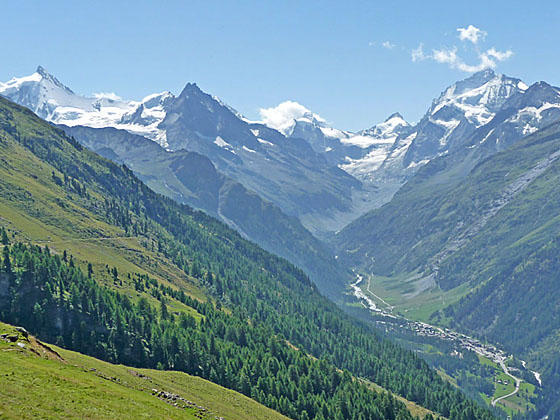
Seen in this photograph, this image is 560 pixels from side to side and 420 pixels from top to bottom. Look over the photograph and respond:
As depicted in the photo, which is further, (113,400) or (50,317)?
(50,317)

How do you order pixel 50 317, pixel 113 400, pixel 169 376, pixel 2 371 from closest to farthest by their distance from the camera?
pixel 2 371
pixel 113 400
pixel 169 376
pixel 50 317

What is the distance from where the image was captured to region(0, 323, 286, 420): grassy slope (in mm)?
69750

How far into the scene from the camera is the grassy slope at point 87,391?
69750 mm

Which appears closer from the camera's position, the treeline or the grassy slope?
the grassy slope

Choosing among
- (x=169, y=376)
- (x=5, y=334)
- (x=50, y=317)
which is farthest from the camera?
(x=50, y=317)

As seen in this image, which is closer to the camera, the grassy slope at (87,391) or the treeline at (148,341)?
the grassy slope at (87,391)

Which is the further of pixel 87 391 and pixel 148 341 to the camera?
pixel 148 341

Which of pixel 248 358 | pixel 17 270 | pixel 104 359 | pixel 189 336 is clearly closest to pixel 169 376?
pixel 104 359

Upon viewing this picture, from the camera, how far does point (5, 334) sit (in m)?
96.2

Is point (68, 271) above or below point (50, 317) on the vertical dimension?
above

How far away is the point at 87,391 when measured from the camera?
8200cm

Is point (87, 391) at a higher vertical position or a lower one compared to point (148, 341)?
lower

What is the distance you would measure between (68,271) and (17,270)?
2378 cm

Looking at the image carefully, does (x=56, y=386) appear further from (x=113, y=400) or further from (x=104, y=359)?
(x=104, y=359)
